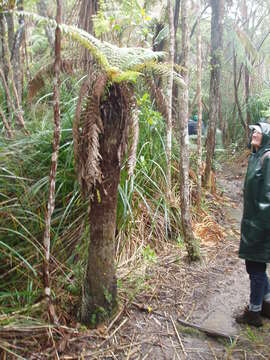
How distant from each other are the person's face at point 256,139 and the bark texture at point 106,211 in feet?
4.47

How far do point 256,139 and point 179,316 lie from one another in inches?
74.6

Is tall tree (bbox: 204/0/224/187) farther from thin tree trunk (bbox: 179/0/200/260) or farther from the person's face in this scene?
the person's face

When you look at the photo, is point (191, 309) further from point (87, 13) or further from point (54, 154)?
point (87, 13)

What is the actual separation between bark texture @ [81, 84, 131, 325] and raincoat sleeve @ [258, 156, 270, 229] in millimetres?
1350

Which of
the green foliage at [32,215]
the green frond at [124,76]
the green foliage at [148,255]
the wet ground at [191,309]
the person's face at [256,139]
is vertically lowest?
the wet ground at [191,309]

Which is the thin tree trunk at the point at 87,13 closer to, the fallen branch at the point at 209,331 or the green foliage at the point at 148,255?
the green foliage at the point at 148,255

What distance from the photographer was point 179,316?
3324 mm

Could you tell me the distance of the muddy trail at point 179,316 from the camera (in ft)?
9.08

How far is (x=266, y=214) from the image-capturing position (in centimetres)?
308

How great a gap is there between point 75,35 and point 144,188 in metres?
2.74

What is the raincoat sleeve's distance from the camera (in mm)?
3072

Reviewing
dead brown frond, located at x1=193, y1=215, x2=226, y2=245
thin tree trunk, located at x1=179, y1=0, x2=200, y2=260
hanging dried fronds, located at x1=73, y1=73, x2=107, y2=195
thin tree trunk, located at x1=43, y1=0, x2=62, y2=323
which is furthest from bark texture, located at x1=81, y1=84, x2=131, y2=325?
dead brown frond, located at x1=193, y1=215, x2=226, y2=245

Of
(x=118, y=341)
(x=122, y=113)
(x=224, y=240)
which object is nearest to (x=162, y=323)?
(x=118, y=341)

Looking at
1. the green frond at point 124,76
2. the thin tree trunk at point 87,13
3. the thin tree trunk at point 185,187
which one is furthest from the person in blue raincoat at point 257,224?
the thin tree trunk at point 87,13
